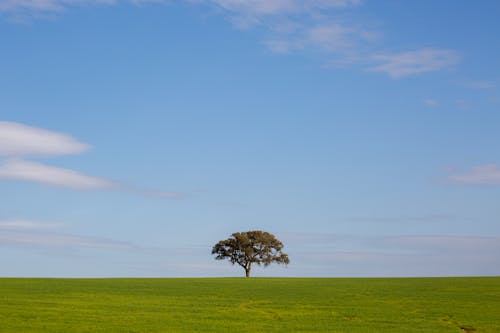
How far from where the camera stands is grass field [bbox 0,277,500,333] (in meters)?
39.6

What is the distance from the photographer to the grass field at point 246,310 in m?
39.6

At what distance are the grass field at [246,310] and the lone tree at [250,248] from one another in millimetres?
31746

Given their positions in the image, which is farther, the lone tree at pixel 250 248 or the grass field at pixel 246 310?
the lone tree at pixel 250 248

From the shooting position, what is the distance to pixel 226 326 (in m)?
39.5

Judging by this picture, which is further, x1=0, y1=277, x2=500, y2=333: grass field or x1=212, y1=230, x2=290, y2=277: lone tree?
x1=212, y1=230, x2=290, y2=277: lone tree

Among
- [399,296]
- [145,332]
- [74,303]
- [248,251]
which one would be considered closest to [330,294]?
Result: [399,296]

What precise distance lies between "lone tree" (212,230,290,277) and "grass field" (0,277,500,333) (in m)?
31.7

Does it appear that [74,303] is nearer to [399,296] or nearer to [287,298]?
[287,298]

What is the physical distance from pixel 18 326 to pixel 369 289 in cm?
4280

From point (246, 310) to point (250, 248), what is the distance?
176 feet

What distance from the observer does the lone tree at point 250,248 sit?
4033 inches

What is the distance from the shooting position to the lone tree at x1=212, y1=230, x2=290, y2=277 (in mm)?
102438

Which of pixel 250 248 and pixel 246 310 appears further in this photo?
pixel 250 248

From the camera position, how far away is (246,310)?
48969 millimetres
